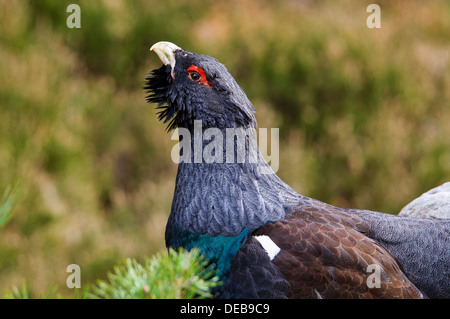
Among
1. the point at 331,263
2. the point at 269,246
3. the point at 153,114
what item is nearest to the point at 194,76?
the point at 269,246

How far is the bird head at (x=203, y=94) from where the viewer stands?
284cm

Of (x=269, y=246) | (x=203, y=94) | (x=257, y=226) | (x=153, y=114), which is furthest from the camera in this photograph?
(x=153, y=114)

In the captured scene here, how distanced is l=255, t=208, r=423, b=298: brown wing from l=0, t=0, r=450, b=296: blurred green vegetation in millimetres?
3588

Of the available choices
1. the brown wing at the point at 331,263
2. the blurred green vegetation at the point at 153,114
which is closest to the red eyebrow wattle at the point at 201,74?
the brown wing at the point at 331,263

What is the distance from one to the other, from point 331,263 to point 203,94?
106cm

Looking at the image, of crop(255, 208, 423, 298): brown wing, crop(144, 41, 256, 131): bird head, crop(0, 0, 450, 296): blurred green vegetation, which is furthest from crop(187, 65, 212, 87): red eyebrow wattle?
crop(0, 0, 450, 296): blurred green vegetation

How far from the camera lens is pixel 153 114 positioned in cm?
726

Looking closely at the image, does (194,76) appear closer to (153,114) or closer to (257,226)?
(257,226)

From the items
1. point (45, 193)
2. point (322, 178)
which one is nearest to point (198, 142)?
point (45, 193)

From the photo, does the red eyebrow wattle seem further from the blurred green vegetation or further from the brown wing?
the blurred green vegetation

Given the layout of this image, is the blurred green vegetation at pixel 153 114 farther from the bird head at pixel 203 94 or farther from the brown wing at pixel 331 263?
the brown wing at pixel 331 263

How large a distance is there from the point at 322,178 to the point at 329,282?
15.5 feet

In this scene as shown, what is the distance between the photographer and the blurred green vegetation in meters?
6.16
